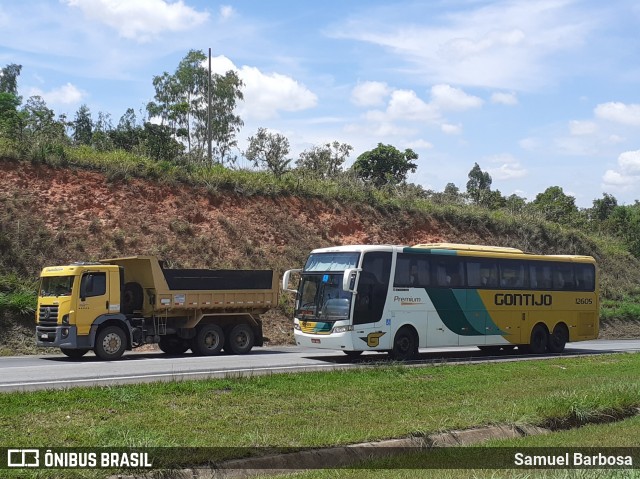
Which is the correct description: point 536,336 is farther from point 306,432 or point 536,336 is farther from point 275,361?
point 306,432

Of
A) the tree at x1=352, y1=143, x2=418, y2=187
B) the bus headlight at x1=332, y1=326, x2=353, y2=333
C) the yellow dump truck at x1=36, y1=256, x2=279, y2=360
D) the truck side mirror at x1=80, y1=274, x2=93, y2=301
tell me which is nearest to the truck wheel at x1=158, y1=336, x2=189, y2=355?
the yellow dump truck at x1=36, y1=256, x2=279, y2=360

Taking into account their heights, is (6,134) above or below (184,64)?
Answer: below

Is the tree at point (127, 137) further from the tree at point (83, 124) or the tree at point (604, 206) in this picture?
the tree at point (604, 206)

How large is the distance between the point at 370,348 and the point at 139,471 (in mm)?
13545

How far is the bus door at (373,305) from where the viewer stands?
2073cm

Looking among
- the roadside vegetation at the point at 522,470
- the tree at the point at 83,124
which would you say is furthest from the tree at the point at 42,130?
the roadside vegetation at the point at 522,470

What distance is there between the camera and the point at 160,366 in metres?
18.2

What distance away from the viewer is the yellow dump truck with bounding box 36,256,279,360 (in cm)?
2047

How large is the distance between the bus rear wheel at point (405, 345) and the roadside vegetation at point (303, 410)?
17.8 ft

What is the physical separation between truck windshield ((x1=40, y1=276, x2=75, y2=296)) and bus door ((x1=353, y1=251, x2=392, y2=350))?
757cm

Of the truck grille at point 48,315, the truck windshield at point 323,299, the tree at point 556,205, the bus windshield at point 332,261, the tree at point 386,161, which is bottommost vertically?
Answer: the truck grille at point 48,315

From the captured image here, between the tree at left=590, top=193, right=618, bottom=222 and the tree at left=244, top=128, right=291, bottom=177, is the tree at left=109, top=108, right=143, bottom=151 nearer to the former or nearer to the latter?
the tree at left=244, top=128, right=291, bottom=177

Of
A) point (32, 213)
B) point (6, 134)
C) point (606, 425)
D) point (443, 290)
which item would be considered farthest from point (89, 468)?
point (6, 134)

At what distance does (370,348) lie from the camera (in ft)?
68.6
